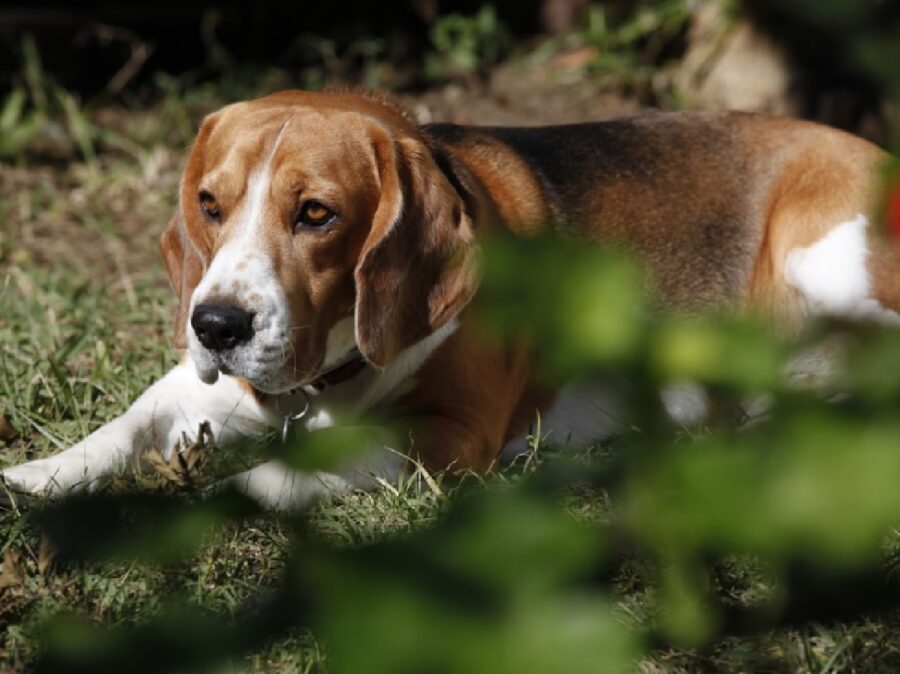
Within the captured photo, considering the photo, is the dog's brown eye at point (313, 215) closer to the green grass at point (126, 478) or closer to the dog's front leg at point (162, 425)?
the dog's front leg at point (162, 425)

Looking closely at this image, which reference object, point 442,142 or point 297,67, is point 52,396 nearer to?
point 442,142

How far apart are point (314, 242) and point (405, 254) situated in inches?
10.1

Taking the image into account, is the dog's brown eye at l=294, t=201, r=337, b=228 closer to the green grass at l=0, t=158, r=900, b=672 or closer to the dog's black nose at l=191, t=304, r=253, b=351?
the dog's black nose at l=191, t=304, r=253, b=351

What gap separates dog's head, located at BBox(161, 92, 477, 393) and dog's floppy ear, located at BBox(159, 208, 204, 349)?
91 mm

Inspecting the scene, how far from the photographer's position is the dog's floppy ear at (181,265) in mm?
3739

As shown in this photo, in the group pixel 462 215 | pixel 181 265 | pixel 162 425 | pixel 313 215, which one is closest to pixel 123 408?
pixel 162 425

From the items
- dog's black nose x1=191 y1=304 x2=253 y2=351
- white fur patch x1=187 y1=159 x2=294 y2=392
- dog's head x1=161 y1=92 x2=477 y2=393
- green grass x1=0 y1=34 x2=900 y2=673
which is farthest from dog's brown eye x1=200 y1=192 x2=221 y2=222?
green grass x1=0 y1=34 x2=900 y2=673

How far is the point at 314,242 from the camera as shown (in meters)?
3.36

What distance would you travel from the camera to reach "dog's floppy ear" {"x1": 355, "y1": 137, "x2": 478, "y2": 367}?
135 inches

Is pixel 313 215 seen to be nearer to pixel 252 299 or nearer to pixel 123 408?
pixel 252 299

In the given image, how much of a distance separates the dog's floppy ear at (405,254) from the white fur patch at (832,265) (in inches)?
51.2

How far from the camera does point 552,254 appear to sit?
0.76 m

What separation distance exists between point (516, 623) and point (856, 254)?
3.74 m

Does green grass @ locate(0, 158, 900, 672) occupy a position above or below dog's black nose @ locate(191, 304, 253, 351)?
below
